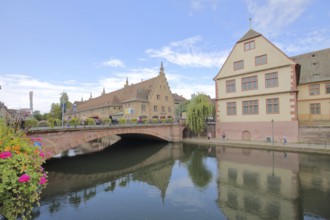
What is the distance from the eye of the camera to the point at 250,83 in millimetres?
31859

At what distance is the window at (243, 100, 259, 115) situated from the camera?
31.3m

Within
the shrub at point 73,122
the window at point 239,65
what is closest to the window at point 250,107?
the window at point 239,65

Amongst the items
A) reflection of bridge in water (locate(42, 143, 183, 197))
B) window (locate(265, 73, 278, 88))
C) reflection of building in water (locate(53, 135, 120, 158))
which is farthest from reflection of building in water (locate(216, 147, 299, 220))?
reflection of building in water (locate(53, 135, 120, 158))

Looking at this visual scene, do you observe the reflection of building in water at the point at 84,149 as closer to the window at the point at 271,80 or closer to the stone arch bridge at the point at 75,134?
the stone arch bridge at the point at 75,134

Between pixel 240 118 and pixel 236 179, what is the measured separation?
19.5 meters

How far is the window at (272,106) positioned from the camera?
96.0 ft

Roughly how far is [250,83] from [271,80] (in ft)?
9.79

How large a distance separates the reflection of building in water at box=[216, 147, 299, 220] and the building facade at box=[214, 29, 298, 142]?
7722 millimetres

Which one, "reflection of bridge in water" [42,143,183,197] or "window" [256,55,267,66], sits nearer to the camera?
"reflection of bridge in water" [42,143,183,197]

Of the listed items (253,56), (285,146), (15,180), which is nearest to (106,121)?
(285,146)

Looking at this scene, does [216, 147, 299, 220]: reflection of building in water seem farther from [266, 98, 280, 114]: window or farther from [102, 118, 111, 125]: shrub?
[102, 118, 111, 125]: shrub

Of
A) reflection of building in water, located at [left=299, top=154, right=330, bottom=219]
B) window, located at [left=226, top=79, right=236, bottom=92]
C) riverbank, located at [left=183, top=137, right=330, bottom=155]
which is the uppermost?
window, located at [left=226, top=79, right=236, bottom=92]

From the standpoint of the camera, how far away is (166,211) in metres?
10.2

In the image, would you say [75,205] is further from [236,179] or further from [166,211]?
[236,179]
